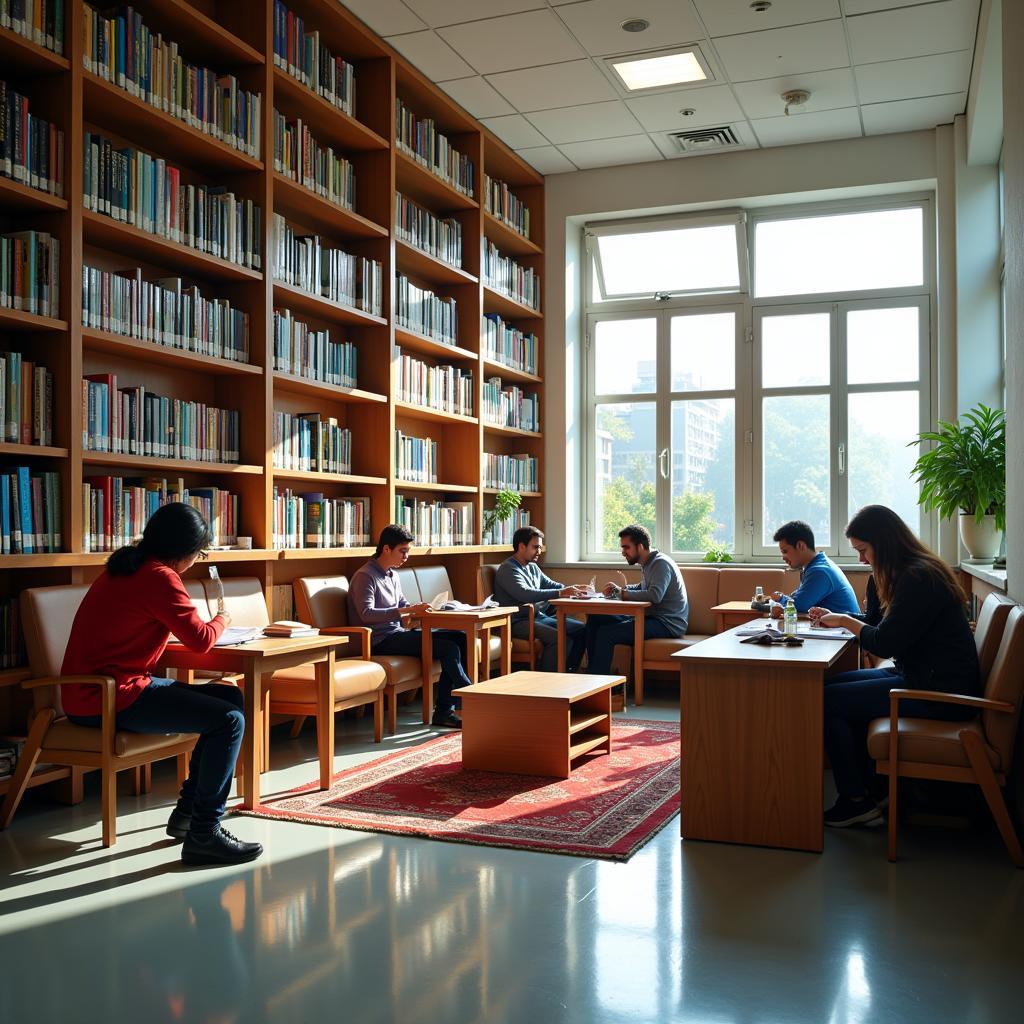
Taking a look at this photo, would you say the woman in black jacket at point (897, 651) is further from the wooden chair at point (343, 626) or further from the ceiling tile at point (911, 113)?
the ceiling tile at point (911, 113)

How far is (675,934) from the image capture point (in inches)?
116

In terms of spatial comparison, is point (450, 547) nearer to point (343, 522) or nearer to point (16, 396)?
point (343, 522)

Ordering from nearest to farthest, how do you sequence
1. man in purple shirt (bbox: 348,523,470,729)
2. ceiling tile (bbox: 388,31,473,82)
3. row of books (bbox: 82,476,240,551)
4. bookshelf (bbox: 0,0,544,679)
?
bookshelf (bbox: 0,0,544,679) → row of books (bbox: 82,476,240,551) → man in purple shirt (bbox: 348,523,470,729) → ceiling tile (bbox: 388,31,473,82)

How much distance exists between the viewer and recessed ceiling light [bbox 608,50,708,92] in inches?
255

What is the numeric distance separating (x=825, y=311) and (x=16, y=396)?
6.27m

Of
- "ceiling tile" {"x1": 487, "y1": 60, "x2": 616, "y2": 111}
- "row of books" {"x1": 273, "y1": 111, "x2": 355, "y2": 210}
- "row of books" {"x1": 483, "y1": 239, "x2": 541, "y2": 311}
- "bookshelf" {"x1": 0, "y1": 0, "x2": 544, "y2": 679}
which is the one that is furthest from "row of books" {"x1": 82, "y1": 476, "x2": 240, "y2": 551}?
"ceiling tile" {"x1": 487, "y1": 60, "x2": 616, "y2": 111}

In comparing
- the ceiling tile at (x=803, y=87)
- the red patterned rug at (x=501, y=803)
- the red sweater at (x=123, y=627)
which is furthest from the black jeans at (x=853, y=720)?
the ceiling tile at (x=803, y=87)

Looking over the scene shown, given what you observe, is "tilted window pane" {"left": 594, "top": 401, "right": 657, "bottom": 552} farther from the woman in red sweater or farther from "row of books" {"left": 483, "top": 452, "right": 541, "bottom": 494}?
the woman in red sweater

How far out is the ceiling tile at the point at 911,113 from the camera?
712 centimetres

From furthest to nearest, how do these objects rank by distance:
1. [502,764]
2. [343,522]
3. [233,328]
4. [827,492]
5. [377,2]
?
[827,492] < [343,522] < [377,2] < [233,328] < [502,764]

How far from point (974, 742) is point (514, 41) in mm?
4870

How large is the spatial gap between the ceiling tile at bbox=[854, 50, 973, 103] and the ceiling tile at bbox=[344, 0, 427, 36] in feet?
9.47

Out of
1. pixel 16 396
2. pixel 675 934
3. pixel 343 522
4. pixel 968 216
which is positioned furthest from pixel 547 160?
pixel 675 934

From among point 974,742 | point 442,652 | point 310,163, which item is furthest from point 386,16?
point 974,742
